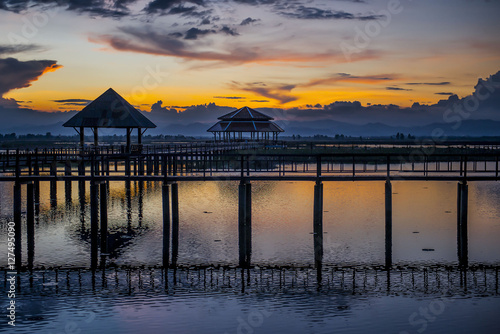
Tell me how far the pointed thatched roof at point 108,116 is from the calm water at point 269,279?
16.4 m

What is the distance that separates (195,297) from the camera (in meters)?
16.1

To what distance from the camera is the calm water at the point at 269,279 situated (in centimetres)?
1432

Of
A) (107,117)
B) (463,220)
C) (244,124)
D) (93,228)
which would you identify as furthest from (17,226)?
(244,124)

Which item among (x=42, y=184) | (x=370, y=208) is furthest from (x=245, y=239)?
(x=42, y=184)

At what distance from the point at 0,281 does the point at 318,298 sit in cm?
1036

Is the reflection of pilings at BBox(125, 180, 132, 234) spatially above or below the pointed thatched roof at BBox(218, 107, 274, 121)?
below

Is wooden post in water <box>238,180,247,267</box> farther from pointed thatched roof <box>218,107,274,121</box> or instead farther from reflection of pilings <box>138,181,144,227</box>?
pointed thatched roof <box>218,107,274,121</box>

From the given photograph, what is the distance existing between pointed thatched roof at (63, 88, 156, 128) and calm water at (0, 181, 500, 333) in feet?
53.8

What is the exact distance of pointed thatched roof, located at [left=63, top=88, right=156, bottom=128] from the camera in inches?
1960

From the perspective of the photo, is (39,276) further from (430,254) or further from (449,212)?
(449,212)

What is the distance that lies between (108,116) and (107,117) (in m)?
0.15

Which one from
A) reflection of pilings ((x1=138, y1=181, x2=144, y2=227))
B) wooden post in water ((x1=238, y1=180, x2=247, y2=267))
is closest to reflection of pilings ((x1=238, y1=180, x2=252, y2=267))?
wooden post in water ((x1=238, y1=180, x2=247, y2=267))

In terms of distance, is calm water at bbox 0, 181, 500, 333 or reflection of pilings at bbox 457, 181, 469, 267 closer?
calm water at bbox 0, 181, 500, 333

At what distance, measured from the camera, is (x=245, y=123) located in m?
Result: 94.8
